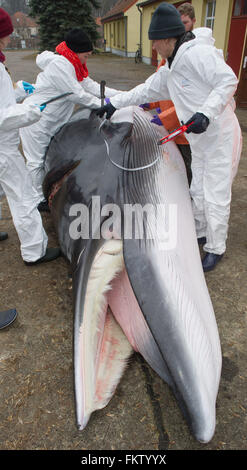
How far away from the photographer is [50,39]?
21.7 m

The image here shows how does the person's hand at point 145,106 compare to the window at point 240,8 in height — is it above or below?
below

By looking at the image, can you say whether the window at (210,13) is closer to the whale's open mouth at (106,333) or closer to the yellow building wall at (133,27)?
the whale's open mouth at (106,333)

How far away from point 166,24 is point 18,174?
181 cm

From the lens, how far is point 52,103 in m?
4.07

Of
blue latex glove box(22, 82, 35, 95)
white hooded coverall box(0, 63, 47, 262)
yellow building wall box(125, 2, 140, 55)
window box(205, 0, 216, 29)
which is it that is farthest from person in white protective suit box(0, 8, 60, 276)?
yellow building wall box(125, 2, 140, 55)

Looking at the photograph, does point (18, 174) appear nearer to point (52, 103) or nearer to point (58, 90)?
point (52, 103)

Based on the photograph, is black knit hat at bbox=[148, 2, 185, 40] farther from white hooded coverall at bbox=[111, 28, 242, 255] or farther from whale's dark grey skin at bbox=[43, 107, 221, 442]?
whale's dark grey skin at bbox=[43, 107, 221, 442]

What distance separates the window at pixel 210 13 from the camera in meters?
12.6

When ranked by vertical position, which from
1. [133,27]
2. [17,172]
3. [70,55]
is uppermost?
[133,27]

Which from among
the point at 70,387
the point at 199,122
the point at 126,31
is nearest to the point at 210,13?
the point at 199,122

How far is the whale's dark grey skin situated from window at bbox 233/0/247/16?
935cm

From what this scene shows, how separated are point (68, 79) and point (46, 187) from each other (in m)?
1.41

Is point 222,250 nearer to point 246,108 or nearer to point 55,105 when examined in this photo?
point 55,105

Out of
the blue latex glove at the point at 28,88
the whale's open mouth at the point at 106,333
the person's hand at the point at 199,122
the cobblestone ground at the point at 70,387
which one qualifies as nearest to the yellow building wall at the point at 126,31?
the blue latex glove at the point at 28,88
